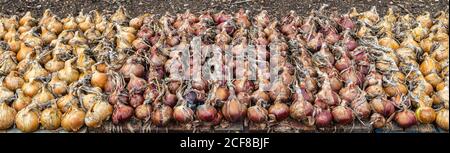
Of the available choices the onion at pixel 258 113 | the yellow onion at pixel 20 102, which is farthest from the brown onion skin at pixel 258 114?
the yellow onion at pixel 20 102

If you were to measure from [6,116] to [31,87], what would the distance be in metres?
0.24

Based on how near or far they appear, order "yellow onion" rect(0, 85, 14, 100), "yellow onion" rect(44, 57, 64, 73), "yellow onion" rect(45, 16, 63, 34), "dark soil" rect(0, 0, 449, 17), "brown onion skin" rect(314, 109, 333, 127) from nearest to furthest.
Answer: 1. "brown onion skin" rect(314, 109, 333, 127)
2. "yellow onion" rect(0, 85, 14, 100)
3. "yellow onion" rect(44, 57, 64, 73)
4. "yellow onion" rect(45, 16, 63, 34)
5. "dark soil" rect(0, 0, 449, 17)

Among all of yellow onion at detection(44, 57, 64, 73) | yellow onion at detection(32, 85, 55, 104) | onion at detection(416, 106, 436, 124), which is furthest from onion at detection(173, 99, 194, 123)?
onion at detection(416, 106, 436, 124)

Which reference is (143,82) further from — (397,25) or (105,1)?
(105,1)

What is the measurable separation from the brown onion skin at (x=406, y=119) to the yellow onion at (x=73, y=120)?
1.65 metres

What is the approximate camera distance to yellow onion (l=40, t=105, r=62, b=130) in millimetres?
2756

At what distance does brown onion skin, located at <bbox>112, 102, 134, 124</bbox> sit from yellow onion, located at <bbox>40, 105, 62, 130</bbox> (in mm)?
298

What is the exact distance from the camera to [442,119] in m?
2.71

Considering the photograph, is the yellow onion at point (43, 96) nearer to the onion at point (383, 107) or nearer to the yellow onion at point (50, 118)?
the yellow onion at point (50, 118)

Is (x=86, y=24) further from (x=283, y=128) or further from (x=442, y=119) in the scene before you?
(x=442, y=119)

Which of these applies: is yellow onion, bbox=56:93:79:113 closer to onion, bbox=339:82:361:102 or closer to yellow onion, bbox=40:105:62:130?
yellow onion, bbox=40:105:62:130

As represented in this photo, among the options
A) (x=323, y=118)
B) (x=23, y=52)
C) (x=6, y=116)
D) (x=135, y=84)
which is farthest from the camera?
(x=23, y=52)

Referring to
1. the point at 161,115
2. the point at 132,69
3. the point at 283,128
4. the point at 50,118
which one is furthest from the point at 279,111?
the point at 50,118
